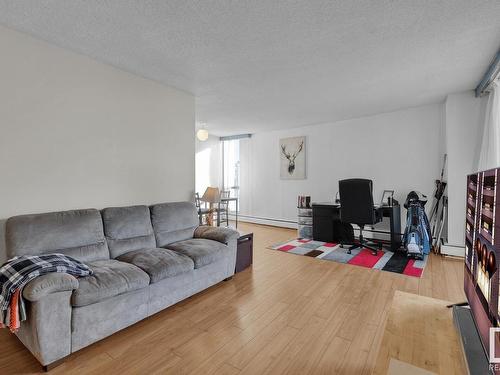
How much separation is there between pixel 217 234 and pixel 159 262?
922 mm

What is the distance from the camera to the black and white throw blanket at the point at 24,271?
161 cm

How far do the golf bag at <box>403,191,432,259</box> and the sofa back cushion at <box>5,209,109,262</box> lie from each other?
4.06 metres

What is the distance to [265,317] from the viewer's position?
2.29 metres

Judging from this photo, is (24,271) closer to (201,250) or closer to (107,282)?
(107,282)

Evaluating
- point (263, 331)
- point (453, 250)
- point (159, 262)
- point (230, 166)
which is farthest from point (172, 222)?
point (230, 166)

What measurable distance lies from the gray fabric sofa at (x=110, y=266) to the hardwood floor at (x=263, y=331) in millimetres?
148

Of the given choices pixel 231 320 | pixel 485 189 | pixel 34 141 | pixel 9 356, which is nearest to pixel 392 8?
pixel 485 189

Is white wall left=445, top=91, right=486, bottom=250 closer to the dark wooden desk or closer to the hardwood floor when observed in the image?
the dark wooden desk

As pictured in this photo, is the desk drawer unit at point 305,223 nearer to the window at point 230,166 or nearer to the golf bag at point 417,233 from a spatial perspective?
the golf bag at point 417,233

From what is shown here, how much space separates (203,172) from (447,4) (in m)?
5.57

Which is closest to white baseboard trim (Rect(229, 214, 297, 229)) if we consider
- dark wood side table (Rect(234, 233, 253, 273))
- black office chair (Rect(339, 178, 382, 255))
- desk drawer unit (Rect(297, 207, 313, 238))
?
desk drawer unit (Rect(297, 207, 313, 238))

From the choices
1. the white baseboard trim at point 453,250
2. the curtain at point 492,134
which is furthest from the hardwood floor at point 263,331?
the curtain at point 492,134

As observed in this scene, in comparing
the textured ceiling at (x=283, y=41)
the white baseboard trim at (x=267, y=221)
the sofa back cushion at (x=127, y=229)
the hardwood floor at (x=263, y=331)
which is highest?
the textured ceiling at (x=283, y=41)

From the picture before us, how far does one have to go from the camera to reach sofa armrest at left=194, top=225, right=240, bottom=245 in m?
A: 3.08
